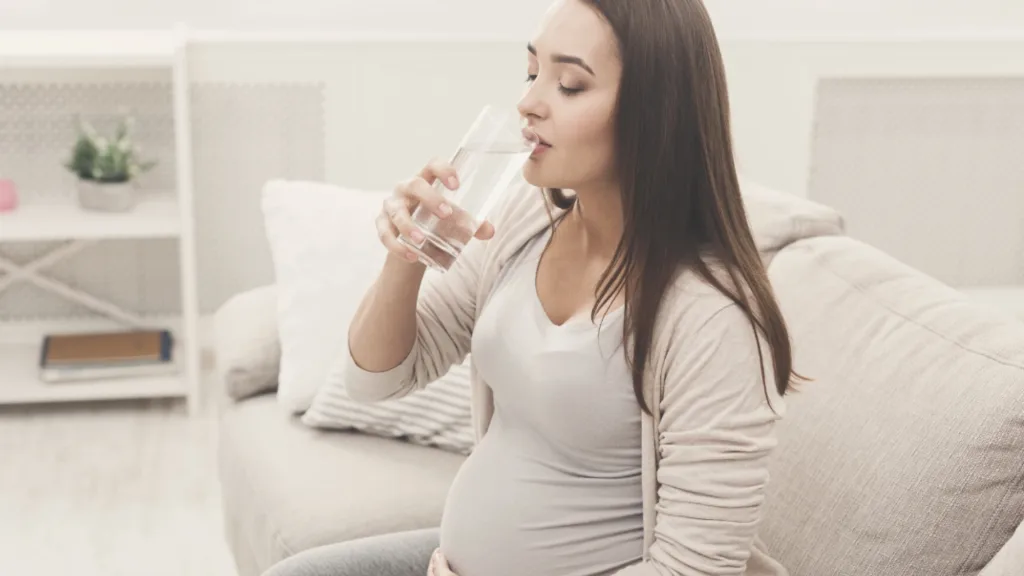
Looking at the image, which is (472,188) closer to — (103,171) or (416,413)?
(416,413)

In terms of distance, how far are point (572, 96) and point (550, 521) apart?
0.42 m

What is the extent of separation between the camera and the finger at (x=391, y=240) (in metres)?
1.21

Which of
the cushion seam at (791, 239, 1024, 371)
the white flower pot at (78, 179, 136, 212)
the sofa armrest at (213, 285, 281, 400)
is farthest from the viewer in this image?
the white flower pot at (78, 179, 136, 212)

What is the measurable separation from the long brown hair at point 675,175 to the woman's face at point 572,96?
11 millimetres

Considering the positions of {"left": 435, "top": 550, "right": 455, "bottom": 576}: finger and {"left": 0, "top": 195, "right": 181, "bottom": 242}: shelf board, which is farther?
{"left": 0, "top": 195, "right": 181, "bottom": 242}: shelf board

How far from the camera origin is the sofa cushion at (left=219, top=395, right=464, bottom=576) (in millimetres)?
1738

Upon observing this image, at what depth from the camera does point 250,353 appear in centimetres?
211

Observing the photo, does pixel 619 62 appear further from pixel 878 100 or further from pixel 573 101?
pixel 878 100

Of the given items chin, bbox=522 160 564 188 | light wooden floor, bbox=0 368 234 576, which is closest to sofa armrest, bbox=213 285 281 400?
light wooden floor, bbox=0 368 234 576

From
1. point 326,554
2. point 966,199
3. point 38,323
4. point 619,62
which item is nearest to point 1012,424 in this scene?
point 619,62

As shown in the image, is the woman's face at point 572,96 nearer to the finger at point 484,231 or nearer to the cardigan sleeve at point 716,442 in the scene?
the finger at point 484,231

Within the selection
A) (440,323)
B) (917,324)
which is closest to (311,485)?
(440,323)

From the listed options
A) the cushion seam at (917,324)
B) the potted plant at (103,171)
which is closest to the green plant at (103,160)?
the potted plant at (103,171)

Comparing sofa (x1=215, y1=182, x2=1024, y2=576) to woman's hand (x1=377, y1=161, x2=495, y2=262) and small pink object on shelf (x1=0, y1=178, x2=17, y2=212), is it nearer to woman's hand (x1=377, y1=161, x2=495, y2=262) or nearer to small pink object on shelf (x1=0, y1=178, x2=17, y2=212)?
woman's hand (x1=377, y1=161, x2=495, y2=262)
